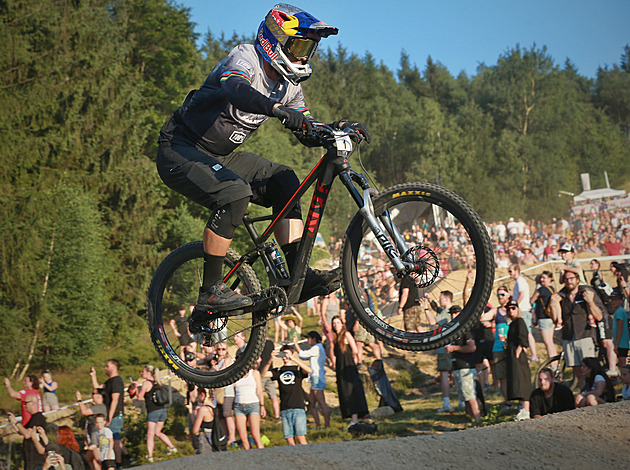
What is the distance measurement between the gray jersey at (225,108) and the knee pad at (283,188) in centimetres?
43

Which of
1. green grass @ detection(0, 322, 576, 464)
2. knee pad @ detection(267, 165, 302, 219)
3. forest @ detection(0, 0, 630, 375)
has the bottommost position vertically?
green grass @ detection(0, 322, 576, 464)

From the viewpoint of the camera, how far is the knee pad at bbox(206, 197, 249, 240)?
16.0 ft

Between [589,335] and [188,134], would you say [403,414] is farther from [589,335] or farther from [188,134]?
[188,134]

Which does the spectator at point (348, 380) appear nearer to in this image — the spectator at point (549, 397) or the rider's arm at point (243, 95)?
the spectator at point (549, 397)

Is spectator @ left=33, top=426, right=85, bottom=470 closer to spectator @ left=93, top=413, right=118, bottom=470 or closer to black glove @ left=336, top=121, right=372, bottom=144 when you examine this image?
spectator @ left=93, top=413, right=118, bottom=470

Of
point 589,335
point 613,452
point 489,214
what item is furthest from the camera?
point 489,214

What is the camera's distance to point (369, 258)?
16.6 ft

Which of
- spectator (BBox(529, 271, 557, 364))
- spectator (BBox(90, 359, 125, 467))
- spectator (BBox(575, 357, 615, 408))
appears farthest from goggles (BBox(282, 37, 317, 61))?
spectator (BBox(529, 271, 557, 364))

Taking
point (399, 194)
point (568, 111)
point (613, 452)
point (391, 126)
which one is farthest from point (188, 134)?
point (568, 111)

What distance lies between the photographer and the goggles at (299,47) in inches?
186

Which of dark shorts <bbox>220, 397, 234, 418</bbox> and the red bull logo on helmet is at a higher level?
the red bull logo on helmet

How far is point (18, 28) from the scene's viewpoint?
72.6 feet

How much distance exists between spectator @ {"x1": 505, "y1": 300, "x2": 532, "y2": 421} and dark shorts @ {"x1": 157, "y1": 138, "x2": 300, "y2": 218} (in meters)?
6.73

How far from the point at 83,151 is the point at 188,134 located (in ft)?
68.5
